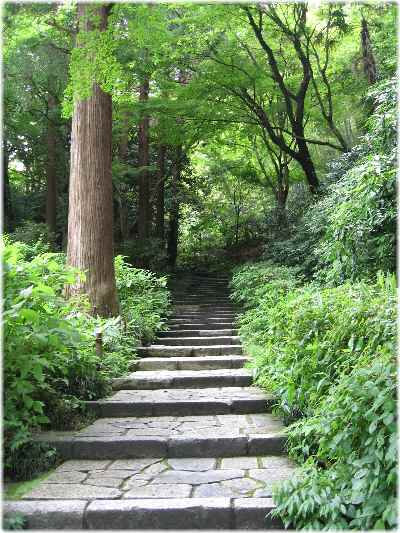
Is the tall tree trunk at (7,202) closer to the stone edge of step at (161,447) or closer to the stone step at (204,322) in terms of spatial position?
the stone step at (204,322)

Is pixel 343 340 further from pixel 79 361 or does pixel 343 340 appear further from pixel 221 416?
pixel 79 361

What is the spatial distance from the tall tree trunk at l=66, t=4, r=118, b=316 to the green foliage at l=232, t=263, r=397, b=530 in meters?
3.74

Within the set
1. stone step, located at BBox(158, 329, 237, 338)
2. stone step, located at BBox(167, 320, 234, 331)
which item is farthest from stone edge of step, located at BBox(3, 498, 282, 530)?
stone step, located at BBox(167, 320, 234, 331)

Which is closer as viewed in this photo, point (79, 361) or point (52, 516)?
point (52, 516)

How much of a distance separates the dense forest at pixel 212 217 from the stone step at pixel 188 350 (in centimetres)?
26

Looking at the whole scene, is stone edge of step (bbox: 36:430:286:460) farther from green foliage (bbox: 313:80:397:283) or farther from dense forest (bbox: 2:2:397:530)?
green foliage (bbox: 313:80:397:283)

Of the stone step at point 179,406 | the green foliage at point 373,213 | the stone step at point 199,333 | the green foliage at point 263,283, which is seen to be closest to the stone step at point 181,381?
the stone step at point 179,406

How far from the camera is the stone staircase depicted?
329 cm

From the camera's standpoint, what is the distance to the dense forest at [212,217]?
3.46m

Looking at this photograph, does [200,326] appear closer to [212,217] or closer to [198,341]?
[198,341]

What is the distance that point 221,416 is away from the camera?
205 inches

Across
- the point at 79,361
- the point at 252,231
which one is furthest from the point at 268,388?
the point at 252,231

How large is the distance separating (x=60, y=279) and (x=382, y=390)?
2983 mm

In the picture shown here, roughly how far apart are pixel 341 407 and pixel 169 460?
65.3 inches
